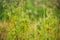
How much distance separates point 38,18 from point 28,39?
9.2 inches

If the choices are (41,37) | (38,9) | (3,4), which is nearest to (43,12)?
(38,9)

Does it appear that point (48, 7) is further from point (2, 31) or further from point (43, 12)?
point (2, 31)

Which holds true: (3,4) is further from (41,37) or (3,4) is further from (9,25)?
(41,37)

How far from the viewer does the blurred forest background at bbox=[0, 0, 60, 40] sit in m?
2.17

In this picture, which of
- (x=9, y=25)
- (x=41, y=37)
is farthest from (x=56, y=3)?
(x=9, y=25)

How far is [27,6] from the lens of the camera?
2.20 meters

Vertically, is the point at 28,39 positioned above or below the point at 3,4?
below

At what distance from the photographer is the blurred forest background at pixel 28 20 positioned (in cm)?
217

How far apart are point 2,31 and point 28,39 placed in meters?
0.27

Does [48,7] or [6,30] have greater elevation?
[48,7]

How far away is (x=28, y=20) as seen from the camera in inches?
86.0

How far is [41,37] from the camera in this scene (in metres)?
2.17

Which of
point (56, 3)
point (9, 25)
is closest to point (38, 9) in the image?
point (56, 3)

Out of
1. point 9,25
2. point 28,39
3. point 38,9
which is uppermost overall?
point 38,9
